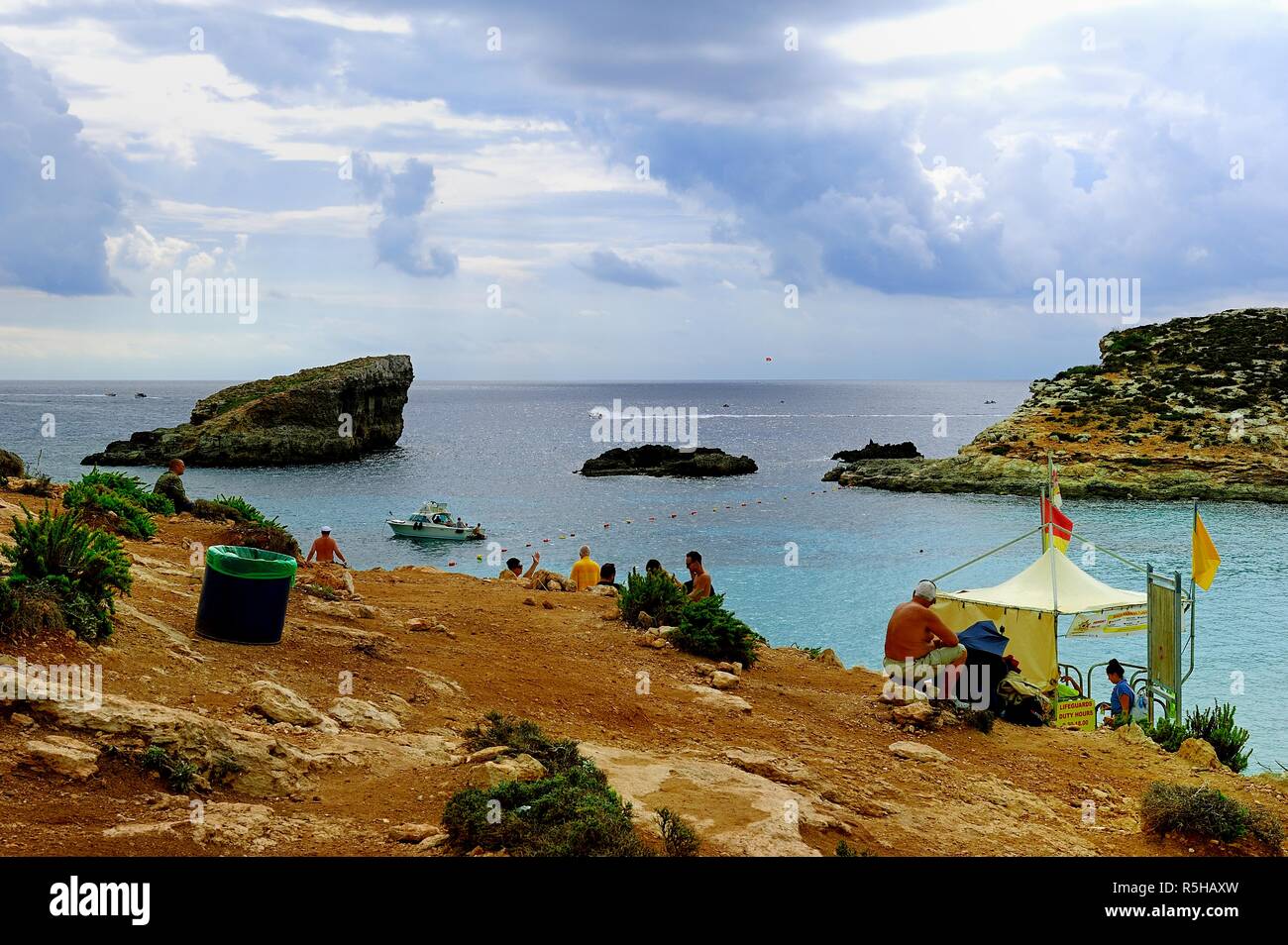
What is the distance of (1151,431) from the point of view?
63188mm

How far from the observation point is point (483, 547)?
45.5 metres

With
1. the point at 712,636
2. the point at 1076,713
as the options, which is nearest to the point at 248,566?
the point at 712,636

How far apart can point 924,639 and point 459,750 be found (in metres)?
6.13

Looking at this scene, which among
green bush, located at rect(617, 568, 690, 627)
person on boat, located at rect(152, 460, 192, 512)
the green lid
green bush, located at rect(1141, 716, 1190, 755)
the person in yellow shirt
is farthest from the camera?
person on boat, located at rect(152, 460, 192, 512)

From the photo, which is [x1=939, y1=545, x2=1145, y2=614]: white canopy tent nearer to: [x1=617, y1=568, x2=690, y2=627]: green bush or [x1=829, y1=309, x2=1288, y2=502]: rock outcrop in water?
[x1=617, y1=568, x2=690, y2=627]: green bush

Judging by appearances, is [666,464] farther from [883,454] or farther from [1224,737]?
[1224,737]

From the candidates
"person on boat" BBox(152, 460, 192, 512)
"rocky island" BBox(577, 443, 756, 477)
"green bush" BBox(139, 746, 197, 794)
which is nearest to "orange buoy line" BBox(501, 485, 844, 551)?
"rocky island" BBox(577, 443, 756, 477)

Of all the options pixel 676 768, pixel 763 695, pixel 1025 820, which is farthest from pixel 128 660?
pixel 1025 820

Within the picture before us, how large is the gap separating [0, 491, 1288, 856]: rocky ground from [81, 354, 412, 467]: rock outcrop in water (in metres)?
70.6

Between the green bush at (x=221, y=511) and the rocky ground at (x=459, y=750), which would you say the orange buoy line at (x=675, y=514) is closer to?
the green bush at (x=221, y=511)

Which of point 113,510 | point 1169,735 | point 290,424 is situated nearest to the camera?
point 1169,735

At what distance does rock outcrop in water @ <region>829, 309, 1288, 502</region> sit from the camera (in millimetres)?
56719
